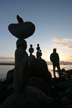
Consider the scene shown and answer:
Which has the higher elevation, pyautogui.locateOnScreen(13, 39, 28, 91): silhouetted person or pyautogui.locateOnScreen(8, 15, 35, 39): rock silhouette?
pyautogui.locateOnScreen(8, 15, 35, 39): rock silhouette

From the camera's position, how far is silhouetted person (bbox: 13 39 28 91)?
830 centimetres

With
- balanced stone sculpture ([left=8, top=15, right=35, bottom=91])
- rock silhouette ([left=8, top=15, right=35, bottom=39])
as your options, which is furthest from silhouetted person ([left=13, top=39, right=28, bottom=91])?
rock silhouette ([left=8, top=15, right=35, bottom=39])

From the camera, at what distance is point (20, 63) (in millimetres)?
8281

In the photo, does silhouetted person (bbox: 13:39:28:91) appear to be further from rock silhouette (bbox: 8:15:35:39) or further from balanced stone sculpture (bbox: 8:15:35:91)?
rock silhouette (bbox: 8:15:35:39)

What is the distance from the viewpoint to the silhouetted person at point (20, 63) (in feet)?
27.2

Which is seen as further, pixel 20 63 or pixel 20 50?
pixel 20 50

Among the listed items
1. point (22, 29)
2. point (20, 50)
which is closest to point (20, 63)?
point (20, 50)

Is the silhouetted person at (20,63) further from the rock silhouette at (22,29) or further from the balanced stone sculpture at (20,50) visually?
the rock silhouette at (22,29)

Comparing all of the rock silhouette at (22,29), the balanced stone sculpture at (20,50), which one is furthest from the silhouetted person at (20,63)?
the rock silhouette at (22,29)

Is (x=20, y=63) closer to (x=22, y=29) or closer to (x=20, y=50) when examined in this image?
(x=20, y=50)

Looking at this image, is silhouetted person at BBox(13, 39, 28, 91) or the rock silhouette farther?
the rock silhouette

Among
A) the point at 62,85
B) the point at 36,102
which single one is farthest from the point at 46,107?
the point at 62,85

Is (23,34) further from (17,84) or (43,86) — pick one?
(43,86)

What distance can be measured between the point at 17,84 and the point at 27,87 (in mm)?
294
